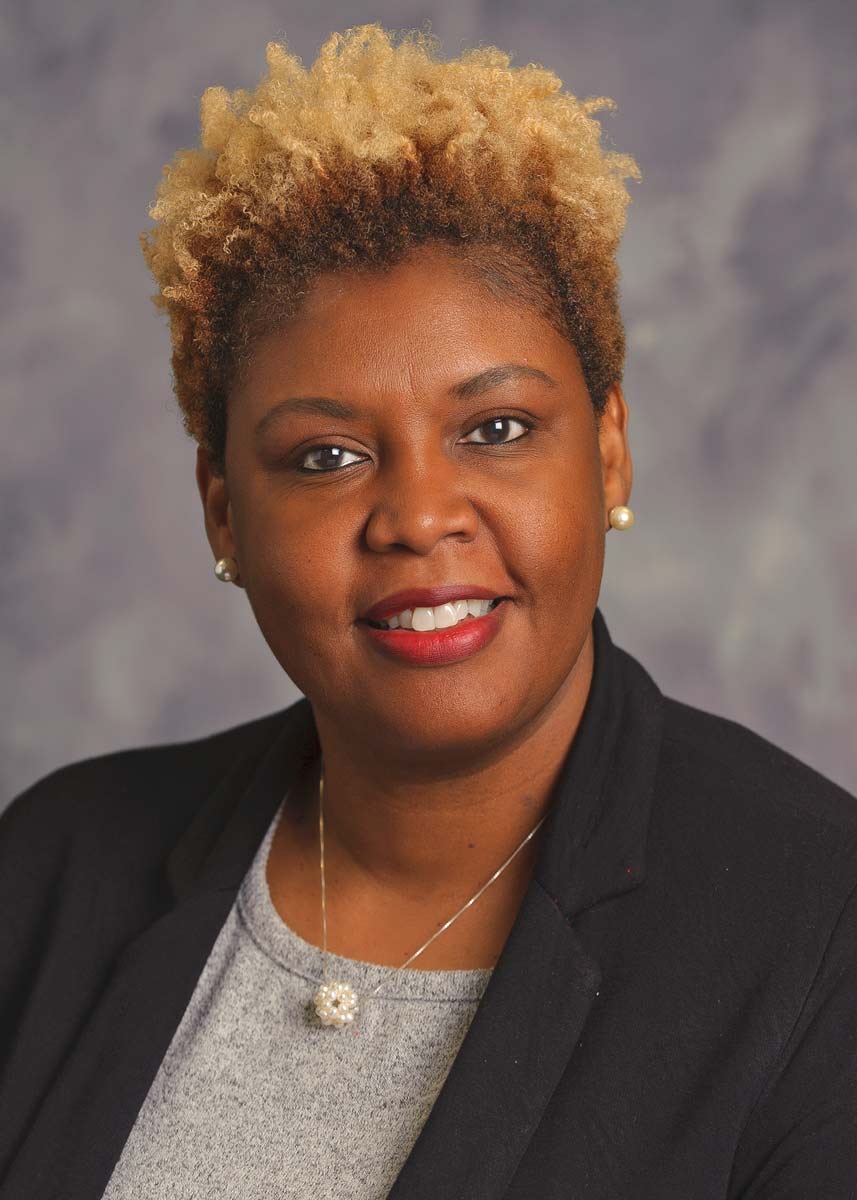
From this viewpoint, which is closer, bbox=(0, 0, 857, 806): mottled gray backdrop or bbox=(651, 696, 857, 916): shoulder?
bbox=(651, 696, 857, 916): shoulder

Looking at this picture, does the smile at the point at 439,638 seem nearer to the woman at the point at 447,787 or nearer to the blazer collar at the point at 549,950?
the woman at the point at 447,787

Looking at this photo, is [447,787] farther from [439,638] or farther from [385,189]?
[385,189]

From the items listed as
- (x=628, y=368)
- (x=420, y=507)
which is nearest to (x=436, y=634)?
(x=420, y=507)

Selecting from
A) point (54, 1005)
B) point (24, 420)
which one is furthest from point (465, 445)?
point (24, 420)

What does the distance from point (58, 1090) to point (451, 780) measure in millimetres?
703

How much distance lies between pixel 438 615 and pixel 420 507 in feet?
0.47

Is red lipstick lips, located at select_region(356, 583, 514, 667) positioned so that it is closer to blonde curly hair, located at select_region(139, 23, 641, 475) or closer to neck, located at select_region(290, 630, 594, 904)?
neck, located at select_region(290, 630, 594, 904)

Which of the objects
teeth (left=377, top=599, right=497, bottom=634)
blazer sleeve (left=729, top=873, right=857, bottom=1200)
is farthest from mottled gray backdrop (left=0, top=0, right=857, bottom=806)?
blazer sleeve (left=729, top=873, right=857, bottom=1200)

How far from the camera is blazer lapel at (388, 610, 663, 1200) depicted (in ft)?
6.83

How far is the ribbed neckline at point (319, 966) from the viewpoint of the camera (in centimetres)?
239

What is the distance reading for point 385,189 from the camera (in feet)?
7.50

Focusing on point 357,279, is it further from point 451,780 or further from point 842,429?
point 842,429

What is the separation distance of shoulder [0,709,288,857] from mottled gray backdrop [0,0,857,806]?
1023 millimetres

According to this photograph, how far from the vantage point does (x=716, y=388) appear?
12.0ft
